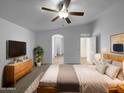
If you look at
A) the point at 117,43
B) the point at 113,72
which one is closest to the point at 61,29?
the point at 117,43

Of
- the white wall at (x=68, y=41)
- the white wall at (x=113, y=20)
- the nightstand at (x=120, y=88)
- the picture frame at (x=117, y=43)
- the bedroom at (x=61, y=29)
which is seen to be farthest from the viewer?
the white wall at (x=68, y=41)

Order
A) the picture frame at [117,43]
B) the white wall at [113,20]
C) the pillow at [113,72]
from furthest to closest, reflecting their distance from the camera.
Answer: the white wall at [113,20] → the picture frame at [117,43] → the pillow at [113,72]

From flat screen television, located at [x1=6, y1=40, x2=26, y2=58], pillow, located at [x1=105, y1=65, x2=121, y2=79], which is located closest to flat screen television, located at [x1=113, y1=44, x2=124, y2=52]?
pillow, located at [x1=105, y1=65, x2=121, y2=79]

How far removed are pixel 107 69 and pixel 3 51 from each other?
3438mm

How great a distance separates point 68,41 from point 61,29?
101cm

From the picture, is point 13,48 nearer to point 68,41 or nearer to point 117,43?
point 117,43

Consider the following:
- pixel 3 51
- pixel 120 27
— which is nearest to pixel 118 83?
pixel 120 27

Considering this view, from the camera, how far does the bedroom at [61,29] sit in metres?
4.21

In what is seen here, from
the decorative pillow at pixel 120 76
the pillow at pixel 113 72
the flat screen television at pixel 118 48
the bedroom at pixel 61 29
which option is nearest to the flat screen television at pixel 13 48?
the bedroom at pixel 61 29

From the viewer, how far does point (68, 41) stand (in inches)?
389

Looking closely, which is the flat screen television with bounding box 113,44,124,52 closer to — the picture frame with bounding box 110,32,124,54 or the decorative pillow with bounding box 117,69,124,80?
the picture frame with bounding box 110,32,124,54

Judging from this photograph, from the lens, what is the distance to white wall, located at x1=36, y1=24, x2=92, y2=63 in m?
9.79

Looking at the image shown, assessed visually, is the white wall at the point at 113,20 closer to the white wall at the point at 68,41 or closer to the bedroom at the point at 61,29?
the bedroom at the point at 61,29

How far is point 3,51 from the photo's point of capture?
4.61 m
